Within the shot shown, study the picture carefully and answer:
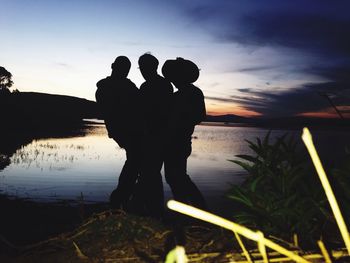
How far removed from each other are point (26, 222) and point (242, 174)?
42.8ft

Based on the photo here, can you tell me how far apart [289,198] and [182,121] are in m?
3.37

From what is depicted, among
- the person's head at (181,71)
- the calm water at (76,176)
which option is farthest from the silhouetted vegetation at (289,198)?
the calm water at (76,176)

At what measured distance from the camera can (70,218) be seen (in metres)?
9.41

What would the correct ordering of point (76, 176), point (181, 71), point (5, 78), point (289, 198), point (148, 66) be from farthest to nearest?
point (5, 78) → point (76, 176) → point (148, 66) → point (181, 71) → point (289, 198)

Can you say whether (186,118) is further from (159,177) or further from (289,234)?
(289,234)

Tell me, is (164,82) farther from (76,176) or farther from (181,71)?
(76,176)

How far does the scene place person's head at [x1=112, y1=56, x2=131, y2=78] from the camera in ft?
23.0

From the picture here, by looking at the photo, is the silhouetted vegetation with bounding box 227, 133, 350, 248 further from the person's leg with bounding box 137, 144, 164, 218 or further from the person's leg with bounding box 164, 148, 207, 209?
the person's leg with bounding box 137, 144, 164, 218

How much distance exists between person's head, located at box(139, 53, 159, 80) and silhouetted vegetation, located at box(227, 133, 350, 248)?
3.65 meters

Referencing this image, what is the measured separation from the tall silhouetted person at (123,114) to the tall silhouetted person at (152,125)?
7.2 inches

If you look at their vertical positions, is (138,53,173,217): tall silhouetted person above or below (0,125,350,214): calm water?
above

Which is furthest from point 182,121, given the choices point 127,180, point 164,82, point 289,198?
point 289,198

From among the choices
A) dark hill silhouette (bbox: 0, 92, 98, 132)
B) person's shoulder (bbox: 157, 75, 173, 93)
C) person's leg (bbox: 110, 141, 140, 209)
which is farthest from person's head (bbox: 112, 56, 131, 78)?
dark hill silhouette (bbox: 0, 92, 98, 132)

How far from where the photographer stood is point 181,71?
6348mm
